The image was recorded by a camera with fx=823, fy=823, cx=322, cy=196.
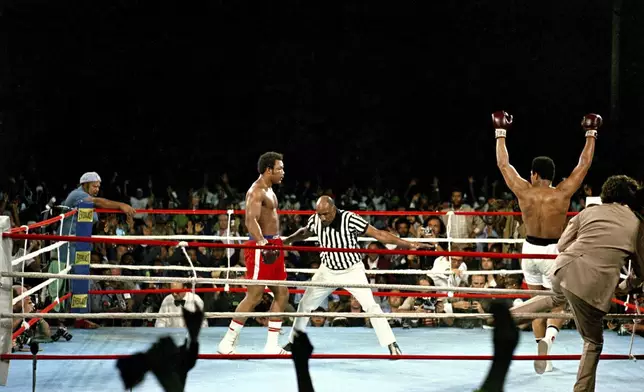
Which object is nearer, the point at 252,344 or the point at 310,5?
the point at 252,344

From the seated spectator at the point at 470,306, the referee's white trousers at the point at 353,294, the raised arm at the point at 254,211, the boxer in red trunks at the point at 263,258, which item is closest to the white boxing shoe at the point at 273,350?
the boxer in red trunks at the point at 263,258

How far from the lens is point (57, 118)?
14.2 m

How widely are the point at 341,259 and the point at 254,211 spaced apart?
0.71 meters

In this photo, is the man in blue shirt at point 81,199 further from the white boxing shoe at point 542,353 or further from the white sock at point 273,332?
the white boxing shoe at point 542,353

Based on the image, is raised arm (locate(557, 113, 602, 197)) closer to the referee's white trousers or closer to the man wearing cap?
the referee's white trousers

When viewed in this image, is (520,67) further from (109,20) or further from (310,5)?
(109,20)

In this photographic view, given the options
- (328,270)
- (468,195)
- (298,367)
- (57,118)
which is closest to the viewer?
(298,367)

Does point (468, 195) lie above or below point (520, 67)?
below

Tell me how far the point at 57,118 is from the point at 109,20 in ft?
6.26

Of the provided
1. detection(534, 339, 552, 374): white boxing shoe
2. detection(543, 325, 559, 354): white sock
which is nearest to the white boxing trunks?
detection(543, 325, 559, 354): white sock

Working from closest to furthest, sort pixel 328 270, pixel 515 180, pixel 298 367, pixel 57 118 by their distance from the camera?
1. pixel 298 367
2. pixel 515 180
3. pixel 328 270
4. pixel 57 118

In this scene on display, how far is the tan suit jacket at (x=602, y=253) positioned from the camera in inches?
154

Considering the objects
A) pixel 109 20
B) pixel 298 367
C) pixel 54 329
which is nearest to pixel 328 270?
pixel 54 329

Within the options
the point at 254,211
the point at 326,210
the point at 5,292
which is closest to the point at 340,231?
the point at 326,210
